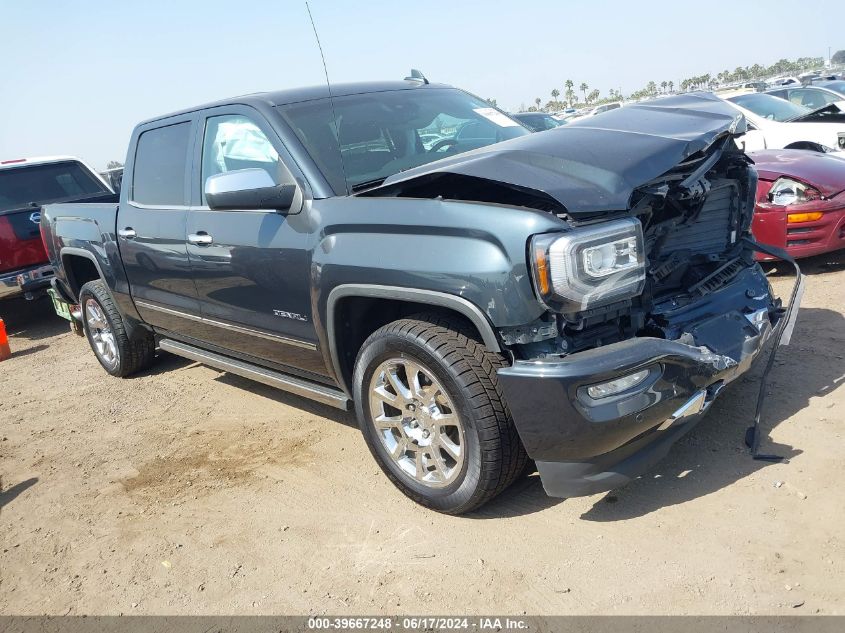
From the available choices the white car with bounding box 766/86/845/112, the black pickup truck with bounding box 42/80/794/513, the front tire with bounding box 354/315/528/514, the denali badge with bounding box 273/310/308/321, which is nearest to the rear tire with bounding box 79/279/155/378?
the black pickup truck with bounding box 42/80/794/513

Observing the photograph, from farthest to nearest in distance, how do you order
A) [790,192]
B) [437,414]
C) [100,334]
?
[100,334]
[790,192]
[437,414]

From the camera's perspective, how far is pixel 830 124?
29.1 ft

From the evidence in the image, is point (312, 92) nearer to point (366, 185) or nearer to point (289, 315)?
point (366, 185)

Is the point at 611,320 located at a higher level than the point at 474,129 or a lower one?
lower

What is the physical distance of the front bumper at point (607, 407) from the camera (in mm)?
2576

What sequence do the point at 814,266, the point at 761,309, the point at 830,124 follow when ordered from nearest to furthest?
the point at 761,309 < the point at 814,266 < the point at 830,124

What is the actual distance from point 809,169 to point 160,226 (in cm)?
489

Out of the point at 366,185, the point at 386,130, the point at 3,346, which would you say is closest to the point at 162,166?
the point at 386,130

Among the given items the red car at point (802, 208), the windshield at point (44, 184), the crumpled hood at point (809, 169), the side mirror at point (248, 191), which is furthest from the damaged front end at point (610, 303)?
the windshield at point (44, 184)

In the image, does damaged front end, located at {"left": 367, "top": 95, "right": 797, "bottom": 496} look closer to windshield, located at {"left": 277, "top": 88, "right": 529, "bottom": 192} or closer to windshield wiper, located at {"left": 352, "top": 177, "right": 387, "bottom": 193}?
windshield wiper, located at {"left": 352, "top": 177, "right": 387, "bottom": 193}

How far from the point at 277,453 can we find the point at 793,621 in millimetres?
2682

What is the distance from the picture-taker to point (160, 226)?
450 centimetres

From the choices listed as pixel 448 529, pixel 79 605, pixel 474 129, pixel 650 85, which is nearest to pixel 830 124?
pixel 474 129

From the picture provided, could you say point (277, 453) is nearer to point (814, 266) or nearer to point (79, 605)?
point (79, 605)
